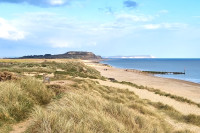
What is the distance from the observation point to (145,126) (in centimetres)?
797

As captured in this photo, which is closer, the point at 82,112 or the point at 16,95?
the point at 82,112

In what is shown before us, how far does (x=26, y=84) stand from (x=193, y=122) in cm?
910

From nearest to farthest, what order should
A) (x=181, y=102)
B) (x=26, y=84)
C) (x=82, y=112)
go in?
(x=82, y=112) < (x=26, y=84) < (x=181, y=102)

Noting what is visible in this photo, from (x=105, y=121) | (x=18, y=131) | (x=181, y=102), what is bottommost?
(x=181, y=102)

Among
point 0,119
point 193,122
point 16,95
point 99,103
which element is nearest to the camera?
point 0,119

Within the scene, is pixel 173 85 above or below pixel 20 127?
below

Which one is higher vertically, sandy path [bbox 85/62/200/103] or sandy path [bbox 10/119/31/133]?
sandy path [bbox 10/119/31/133]

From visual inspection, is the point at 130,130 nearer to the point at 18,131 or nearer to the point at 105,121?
the point at 105,121

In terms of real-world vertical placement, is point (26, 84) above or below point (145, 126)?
above

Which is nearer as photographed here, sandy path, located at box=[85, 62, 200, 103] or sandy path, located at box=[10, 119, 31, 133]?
sandy path, located at box=[10, 119, 31, 133]

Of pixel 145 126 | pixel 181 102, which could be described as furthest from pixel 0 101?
pixel 181 102

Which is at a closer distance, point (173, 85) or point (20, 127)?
point (20, 127)

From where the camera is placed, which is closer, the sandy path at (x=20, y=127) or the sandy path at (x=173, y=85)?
the sandy path at (x=20, y=127)

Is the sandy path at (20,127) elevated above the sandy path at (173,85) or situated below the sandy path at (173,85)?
above
